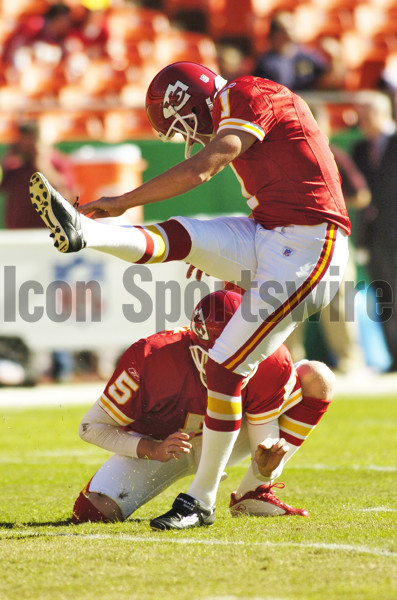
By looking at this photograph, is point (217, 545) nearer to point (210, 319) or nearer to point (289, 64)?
point (210, 319)

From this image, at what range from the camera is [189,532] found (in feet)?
11.3

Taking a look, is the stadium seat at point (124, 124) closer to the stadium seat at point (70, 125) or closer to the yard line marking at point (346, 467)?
the stadium seat at point (70, 125)

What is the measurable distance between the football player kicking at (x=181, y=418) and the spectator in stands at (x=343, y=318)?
461 centimetres

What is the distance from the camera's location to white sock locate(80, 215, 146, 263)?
10.4ft

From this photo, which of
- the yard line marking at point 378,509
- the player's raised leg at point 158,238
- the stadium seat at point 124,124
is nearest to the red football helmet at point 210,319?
the player's raised leg at point 158,238

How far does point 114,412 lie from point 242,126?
121 centimetres

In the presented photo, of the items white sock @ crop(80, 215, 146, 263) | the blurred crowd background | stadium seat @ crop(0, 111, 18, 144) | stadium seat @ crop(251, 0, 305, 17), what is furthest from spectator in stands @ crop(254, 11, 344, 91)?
white sock @ crop(80, 215, 146, 263)

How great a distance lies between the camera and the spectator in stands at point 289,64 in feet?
30.6

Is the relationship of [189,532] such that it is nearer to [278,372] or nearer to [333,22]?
[278,372]

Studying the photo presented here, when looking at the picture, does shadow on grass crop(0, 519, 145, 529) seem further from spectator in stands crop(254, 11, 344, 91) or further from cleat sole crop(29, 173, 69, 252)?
spectator in stands crop(254, 11, 344, 91)

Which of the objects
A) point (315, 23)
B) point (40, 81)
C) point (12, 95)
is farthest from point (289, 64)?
point (315, 23)

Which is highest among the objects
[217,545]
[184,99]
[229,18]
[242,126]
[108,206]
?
[229,18]

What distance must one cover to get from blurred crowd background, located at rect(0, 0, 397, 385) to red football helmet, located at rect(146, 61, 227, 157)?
4.51 metres

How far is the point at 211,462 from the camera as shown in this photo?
355 centimetres
